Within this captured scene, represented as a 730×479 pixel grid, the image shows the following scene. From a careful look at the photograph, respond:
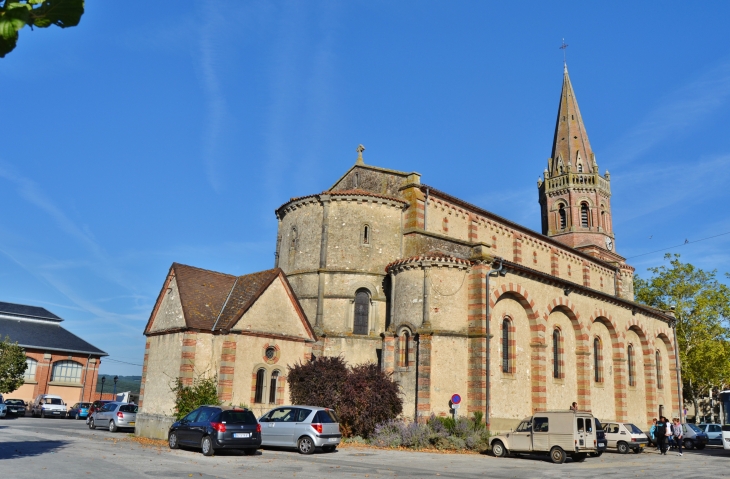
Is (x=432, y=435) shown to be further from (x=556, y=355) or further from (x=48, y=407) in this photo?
(x=48, y=407)

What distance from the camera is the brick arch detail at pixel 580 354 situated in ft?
102

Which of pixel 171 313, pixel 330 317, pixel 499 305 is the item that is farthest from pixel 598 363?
pixel 171 313

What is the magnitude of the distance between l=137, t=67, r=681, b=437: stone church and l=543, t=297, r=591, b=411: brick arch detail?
3.1 inches

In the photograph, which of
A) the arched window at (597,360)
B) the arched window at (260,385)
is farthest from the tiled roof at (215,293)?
the arched window at (597,360)

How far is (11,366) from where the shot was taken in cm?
3875

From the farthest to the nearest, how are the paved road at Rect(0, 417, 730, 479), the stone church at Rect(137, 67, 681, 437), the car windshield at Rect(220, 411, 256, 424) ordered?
the stone church at Rect(137, 67, 681, 437) < the car windshield at Rect(220, 411, 256, 424) < the paved road at Rect(0, 417, 730, 479)

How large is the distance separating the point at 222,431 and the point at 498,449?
32.6 ft

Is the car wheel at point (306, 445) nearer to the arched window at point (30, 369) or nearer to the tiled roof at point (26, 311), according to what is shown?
the arched window at point (30, 369)

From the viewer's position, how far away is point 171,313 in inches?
908

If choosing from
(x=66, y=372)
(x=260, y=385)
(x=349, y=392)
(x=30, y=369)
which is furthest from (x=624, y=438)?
(x=30, y=369)

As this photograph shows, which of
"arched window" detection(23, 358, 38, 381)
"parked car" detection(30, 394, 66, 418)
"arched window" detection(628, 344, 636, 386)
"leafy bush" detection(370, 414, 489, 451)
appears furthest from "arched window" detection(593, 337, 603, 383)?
"arched window" detection(23, 358, 38, 381)

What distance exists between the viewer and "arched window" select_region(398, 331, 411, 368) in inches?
992

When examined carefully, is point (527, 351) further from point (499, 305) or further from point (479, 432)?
point (479, 432)

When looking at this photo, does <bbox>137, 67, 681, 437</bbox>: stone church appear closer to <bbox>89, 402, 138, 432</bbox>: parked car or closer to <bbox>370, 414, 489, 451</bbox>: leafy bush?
<bbox>370, 414, 489, 451</bbox>: leafy bush
